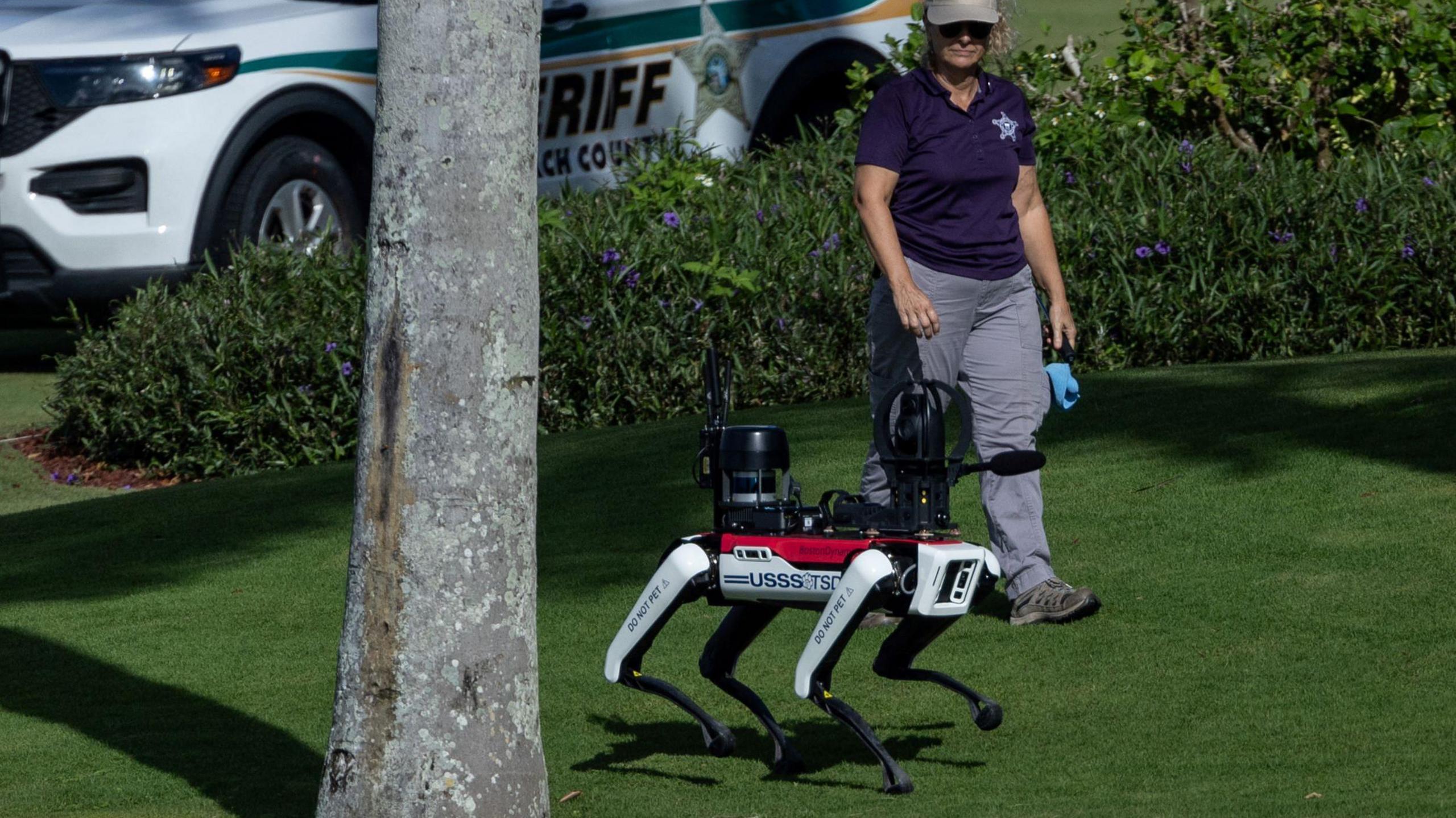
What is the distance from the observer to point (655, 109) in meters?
11.6

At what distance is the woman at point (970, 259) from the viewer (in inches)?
213

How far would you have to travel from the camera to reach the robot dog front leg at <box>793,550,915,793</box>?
4.11 metres

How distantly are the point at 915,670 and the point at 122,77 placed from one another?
6742mm

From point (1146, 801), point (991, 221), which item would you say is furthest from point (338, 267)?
point (1146, 801)

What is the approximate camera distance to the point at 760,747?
16.0 feet

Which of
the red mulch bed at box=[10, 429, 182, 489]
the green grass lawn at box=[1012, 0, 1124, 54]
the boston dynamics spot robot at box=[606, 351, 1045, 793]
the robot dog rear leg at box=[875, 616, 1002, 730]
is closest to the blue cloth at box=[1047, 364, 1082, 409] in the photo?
the boston dynamics spot robot at box=[606, 351, 1045, 793]

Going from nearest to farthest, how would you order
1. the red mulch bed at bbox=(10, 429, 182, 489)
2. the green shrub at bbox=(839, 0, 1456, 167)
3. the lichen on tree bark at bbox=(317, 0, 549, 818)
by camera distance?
the lichen on tree bark at bbox=(317, 0, 549, 818)
the red mulch bed at bbox=(10, 429, 182, 489)
the green shrub at bbox=(839, 0, 1456, 167)

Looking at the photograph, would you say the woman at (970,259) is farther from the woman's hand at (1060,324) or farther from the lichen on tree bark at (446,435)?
the lichen on tree bark at (446,435)

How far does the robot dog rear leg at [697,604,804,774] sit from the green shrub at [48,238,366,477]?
4.89m

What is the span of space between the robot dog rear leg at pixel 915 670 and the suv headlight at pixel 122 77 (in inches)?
259

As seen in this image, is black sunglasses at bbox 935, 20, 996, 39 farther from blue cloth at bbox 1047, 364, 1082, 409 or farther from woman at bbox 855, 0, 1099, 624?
blue cloth at bbox 1047, 364, 1082, 409

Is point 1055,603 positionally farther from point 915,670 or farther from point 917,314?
point 915,670

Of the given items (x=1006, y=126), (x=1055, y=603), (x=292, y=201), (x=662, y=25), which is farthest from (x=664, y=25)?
(x=1055, y=603)

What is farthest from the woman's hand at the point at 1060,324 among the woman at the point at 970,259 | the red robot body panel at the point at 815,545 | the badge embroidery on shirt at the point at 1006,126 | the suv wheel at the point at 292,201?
the suv wheel at the point at 292,201
